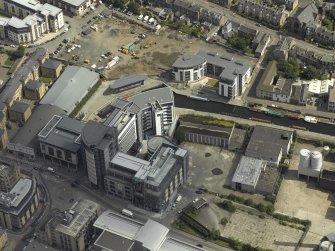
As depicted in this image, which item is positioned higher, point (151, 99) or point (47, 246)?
point (151, 99)

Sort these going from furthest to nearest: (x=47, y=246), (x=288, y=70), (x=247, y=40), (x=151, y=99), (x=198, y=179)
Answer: (x=247, y=40)
(x=288, y=70)
(x=151, y=99)
(x=198, y=179)
(x=47, y=246)

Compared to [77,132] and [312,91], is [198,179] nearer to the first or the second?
[77,132]

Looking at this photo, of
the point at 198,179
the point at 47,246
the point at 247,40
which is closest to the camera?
the point at 47,246

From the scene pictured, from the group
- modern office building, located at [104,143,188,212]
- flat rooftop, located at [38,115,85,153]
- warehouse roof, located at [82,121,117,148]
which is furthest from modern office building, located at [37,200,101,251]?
flat rooftop, located at [38,115,85,153]

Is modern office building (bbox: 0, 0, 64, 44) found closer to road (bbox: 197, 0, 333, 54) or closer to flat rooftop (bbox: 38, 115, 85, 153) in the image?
flat rooftop (bbox: 38, 115, 85, 153)

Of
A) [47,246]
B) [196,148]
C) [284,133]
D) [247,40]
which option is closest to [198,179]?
[196,148]

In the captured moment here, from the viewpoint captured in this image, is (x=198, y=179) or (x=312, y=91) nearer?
(x=198, y=179)
